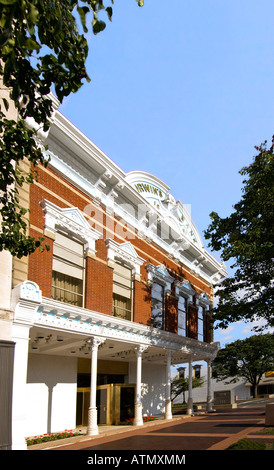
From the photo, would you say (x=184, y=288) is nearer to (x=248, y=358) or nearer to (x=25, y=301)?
(x=25, y=301)

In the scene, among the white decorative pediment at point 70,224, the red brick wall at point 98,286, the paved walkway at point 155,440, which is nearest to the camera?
the paved walkway at point 155,440

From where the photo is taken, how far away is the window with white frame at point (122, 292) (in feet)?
71.9

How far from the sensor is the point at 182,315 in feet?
96.7

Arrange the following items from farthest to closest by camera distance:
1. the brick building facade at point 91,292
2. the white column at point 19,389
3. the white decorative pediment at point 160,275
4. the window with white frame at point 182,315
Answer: the window with white frame at point 182,315 → the white decorative pediment at point 160,275 → the brick building facade at point 91,292 → the white column at point 19,389

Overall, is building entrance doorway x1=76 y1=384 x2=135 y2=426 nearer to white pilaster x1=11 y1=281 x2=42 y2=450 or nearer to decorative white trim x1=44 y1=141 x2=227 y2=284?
white pilaster x1=11 y1=281 x2=42 y2=450

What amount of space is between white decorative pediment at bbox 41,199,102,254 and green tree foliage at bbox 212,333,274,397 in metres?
45.8

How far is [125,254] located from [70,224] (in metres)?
4.77

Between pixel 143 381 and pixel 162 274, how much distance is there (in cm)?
719

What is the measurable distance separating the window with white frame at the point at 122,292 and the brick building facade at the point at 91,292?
5 centimetres

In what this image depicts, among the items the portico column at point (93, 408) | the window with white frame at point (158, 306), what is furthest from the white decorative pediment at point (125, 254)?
the portico column at point (93, 408)

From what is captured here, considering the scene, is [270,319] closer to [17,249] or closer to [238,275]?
[238,275]

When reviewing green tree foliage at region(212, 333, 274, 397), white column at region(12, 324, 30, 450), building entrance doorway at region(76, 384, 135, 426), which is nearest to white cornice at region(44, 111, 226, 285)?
white column at region(12, 324, 30, 450)

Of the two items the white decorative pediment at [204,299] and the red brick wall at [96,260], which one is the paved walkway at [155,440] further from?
the white decorative pediment at [204,299]

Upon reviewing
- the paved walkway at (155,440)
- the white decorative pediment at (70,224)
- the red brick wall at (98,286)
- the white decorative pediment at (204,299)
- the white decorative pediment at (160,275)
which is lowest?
the paved walkway at (155,440)
